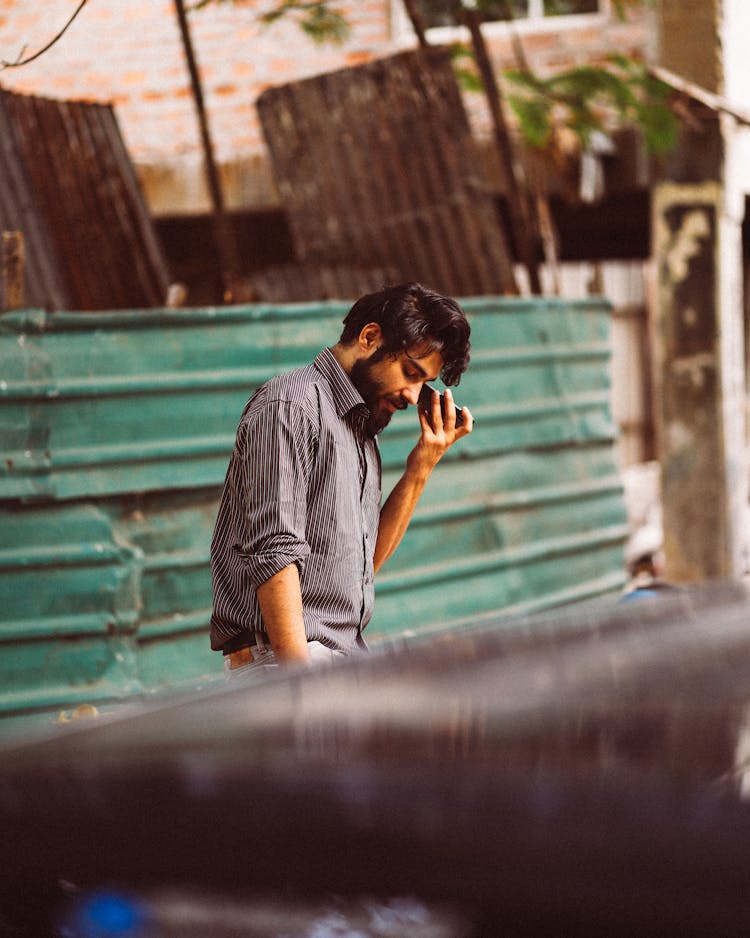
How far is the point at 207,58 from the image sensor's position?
8.46 meters

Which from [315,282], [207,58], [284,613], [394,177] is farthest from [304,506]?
[207,58]

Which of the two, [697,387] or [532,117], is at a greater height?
[532,117]

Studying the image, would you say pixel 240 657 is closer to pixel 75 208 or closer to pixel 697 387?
pixel 75 208

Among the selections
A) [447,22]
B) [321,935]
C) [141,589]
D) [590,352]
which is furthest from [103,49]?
[321,935]

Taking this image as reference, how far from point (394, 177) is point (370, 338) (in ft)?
12.1

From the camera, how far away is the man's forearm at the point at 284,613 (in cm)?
235

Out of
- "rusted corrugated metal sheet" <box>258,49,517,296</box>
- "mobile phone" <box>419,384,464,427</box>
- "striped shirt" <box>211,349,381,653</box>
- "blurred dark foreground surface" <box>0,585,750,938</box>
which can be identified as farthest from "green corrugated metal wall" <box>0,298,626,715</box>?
"blurred dark foreground surface" <box>0,585,750,938</box>

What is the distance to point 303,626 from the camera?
2383 millimetres

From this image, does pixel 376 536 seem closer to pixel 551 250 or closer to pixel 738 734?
pixel 738 734

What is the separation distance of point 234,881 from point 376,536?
69.5 inches

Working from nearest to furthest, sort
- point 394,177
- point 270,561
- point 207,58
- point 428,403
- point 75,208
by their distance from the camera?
point 270,561
point 428,403
point 75,208
point 394,177
point 207,58

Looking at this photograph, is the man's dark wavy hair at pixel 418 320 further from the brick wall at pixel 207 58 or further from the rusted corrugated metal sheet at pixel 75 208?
the brick wall at pixel 207 58

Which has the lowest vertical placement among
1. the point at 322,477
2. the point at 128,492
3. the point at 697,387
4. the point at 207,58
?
the point at 697,387

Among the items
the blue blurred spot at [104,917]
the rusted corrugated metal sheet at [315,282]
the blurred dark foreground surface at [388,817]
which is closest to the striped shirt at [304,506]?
the blurred dark foreground surface at [388,817]
